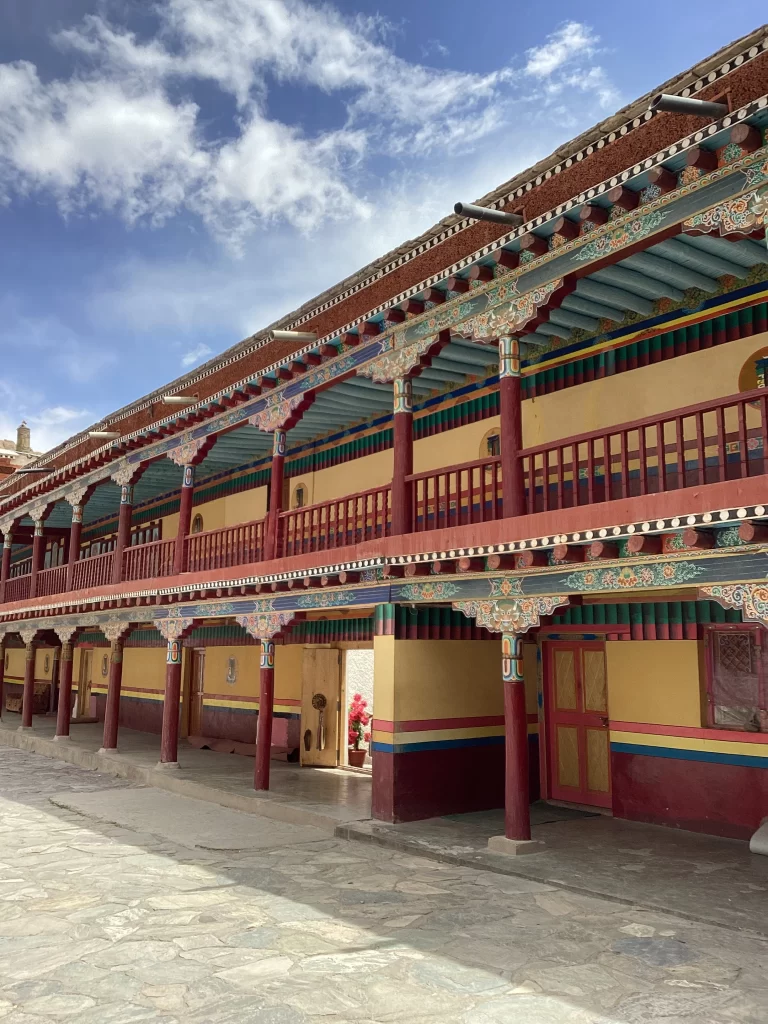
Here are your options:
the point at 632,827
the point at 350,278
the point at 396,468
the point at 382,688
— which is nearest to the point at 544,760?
the point at 632,827

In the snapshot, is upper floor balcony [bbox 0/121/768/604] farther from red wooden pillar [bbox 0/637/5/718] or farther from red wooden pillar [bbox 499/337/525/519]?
red wooden pillar [bbox 0/637/5/718]

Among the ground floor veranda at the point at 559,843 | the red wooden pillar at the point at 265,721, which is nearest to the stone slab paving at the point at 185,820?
the ground floor veranda at the point at 559,843

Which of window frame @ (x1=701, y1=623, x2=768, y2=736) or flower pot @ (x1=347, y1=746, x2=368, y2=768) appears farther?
flower pot @ (x1=347, y1=746, x2=368, y2=768)

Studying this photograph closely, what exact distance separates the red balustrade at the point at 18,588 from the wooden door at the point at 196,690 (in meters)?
4.63

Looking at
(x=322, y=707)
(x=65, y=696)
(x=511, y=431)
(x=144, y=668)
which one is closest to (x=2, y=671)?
(x=144, y=668)

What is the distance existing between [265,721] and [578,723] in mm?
4236

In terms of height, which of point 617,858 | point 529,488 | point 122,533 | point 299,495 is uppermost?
point 299,495

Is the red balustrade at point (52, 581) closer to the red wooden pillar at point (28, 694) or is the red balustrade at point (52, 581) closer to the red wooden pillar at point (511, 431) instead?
the red wooden pillar at point (28, 694)

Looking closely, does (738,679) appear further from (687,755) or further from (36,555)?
(36,555)

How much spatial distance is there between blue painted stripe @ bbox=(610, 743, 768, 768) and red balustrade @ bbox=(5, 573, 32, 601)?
49.0 feet

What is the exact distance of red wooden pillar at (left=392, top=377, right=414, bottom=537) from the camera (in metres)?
9.40

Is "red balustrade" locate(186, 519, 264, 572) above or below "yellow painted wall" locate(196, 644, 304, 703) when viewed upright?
above

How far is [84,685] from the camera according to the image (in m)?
23.8

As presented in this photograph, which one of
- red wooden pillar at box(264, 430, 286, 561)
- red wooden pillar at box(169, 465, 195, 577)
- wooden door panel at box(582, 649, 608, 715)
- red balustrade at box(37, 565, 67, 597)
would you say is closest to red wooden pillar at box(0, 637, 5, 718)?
red balustrade at box(37, 565, 67, 597)
